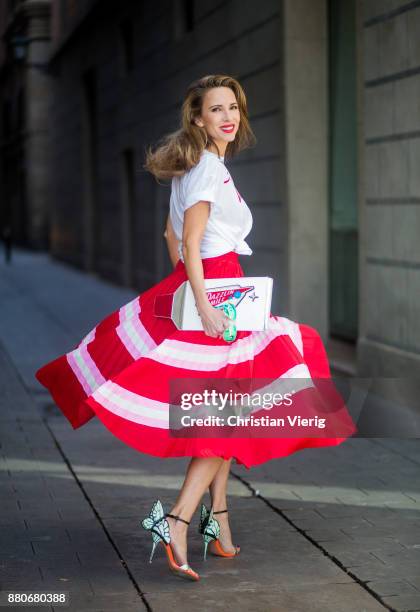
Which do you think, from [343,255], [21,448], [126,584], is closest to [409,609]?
[126,584]

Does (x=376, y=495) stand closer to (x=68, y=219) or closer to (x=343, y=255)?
(x=343, y=255)

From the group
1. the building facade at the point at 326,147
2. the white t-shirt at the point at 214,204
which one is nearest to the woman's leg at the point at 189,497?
the white t-shirt at the point at 214,204

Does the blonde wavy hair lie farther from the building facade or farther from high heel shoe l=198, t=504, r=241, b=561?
the building facade

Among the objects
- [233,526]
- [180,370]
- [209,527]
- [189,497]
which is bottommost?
[233,526]

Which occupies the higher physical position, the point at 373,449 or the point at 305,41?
the point at 305,41

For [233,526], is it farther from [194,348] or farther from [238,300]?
[238,300]

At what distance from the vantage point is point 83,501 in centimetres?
552

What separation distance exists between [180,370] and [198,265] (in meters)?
0.40

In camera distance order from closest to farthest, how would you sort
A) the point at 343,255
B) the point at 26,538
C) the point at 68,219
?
the point at 26,538, the point at 343,255, the point at 68,219

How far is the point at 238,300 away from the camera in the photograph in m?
4.20

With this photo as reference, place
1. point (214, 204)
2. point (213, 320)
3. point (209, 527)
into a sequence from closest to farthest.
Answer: point (213, 320) < point (214, 204) < point (209, 527)

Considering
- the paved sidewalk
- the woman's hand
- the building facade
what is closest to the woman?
the woman's hand

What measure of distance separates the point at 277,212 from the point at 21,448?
4931 millimetres

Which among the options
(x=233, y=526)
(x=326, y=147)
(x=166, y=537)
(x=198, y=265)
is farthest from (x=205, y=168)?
(x=326, y=147)
